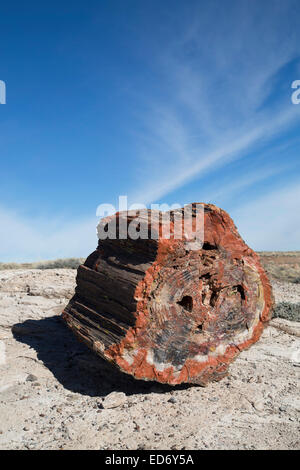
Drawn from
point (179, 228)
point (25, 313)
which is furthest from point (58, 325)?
point (179, 228)

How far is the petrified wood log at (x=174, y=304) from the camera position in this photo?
3637mm

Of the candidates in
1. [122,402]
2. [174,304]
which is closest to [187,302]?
[174,304]

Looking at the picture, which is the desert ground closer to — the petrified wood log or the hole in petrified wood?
the petrified wood log

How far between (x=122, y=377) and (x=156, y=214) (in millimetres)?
2162

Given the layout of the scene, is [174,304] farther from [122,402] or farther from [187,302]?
[122,402]

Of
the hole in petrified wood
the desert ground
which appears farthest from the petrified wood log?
the desert ground

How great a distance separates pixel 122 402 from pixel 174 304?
1211 millimetres

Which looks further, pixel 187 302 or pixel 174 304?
pixel 187 302

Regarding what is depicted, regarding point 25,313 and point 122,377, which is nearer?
point 122,377

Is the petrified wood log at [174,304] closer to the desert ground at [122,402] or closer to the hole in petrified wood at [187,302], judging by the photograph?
the hole in petrified wood at [187,302]

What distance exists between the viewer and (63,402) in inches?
151

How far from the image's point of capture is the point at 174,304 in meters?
3.82

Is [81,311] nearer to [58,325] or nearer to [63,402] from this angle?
[63,402]

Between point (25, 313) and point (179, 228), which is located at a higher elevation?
point (179, 228)
